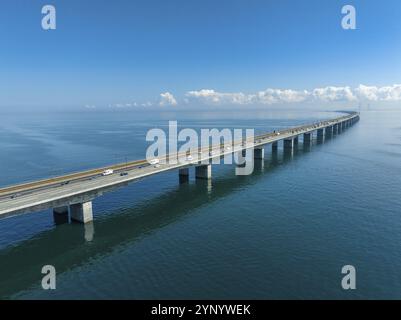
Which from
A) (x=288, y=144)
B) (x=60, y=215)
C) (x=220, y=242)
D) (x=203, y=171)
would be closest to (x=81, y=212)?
(x=60, y=215)

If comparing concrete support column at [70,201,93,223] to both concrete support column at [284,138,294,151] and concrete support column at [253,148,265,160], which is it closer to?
concrete support column at [253,148,265,160]

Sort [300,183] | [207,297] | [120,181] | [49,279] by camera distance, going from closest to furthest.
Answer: [207,297] < [49,279] < [120,181] < [300,183]

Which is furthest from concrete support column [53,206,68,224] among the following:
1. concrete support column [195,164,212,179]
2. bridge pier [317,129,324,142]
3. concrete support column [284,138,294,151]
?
bridge pier [317,129,324,142]

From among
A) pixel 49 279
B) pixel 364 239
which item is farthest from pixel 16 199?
pixel 364 239

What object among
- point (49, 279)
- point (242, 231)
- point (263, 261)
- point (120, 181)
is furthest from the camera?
point (120, 181)

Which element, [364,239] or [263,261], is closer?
[263,261]
